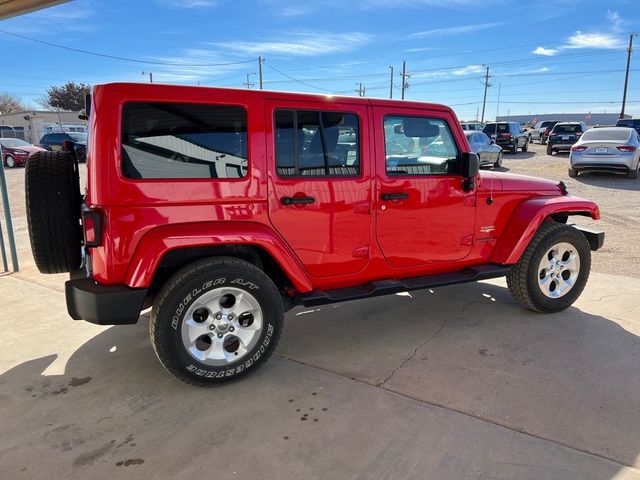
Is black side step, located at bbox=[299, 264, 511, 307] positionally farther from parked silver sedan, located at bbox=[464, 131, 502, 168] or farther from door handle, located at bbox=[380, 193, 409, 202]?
parked silver sedan, located at bbox=[464, 131, 502, 168]

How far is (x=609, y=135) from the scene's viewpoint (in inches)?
561

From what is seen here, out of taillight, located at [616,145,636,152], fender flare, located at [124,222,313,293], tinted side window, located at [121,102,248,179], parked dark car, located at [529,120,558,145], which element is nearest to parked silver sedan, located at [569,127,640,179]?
taillight, located at [616,145,636,152]

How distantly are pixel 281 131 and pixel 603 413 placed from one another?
2.67 metres

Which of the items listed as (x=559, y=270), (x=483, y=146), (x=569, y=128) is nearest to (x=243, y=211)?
(x=559, y=270)

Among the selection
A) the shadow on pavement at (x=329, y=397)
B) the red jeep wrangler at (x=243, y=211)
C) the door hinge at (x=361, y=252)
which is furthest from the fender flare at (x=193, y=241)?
the shadow on pavement at (x=329, y=397)

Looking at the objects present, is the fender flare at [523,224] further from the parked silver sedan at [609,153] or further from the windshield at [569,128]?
the windshield at [569,128]

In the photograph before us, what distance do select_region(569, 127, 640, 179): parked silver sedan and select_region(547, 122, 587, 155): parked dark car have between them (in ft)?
31.5

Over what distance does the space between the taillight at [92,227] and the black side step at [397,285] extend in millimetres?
1438

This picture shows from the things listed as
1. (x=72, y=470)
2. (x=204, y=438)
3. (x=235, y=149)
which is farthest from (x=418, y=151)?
(x=72, y=470)

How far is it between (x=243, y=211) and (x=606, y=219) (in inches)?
322

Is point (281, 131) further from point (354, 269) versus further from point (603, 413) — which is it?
point (603, 413)

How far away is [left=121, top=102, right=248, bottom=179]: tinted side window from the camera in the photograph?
2834 millimetres

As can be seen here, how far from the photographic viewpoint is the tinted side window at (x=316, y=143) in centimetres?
325

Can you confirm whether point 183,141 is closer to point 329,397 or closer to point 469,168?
point 329,397
